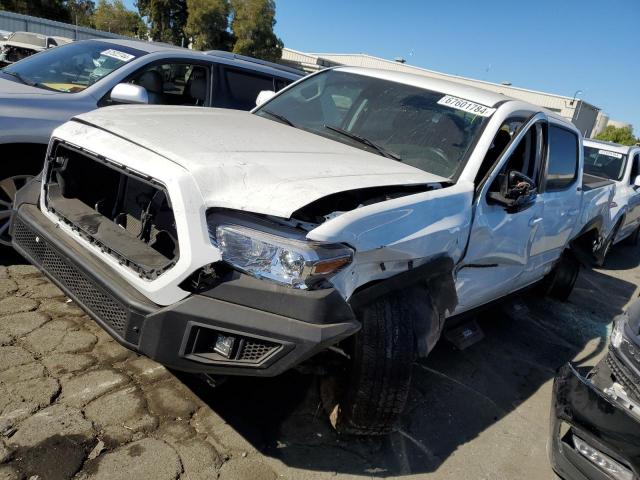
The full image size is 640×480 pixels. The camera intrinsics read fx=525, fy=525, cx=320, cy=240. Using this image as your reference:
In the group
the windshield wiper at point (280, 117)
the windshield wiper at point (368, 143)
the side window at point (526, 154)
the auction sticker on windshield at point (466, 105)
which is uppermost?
the auction sticker on windshield at point (466, 105)

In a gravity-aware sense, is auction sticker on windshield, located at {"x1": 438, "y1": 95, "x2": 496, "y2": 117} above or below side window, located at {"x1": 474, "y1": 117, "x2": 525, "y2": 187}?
above

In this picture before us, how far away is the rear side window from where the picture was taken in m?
4.04

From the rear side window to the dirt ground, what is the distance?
1.56 meters

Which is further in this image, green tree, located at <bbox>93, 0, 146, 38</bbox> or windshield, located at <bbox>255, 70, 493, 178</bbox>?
green tree, located at <bbox>93, 0, 146, 38</bbox>

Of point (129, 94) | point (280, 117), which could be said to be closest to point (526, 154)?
point (280, 117)

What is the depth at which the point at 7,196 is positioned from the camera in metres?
3.85

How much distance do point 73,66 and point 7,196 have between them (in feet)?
4.93

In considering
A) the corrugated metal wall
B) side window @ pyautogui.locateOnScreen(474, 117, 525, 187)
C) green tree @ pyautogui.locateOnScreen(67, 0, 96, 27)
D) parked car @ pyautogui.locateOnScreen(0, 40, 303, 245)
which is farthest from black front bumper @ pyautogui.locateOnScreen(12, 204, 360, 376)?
green tree @ pyautogui.locateOnScreen(67, 0, 96, 27)

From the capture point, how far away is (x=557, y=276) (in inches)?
220

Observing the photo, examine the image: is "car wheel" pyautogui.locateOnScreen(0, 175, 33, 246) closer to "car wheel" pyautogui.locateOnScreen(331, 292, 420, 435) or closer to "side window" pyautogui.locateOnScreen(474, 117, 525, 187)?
"car wheel" pyautogui.locateOnScreen(331, 292, 420, 435)

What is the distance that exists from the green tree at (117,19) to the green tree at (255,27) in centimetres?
954

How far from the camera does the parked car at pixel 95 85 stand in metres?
3.75

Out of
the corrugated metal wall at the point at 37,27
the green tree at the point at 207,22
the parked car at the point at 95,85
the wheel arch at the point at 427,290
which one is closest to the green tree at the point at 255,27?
the green tree at the point at 207,22

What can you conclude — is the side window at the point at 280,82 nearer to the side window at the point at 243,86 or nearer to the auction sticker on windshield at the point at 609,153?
the side window at the point at 243,86
